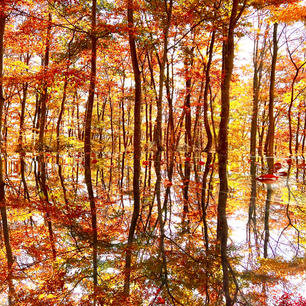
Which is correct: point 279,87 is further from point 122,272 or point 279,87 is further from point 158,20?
point 122,272

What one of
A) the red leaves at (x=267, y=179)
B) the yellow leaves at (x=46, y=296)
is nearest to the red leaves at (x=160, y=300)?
the yellow leaves at (x=46, y=296)

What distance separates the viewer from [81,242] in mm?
1683

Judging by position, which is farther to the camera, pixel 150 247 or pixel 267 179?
pixel 267 179

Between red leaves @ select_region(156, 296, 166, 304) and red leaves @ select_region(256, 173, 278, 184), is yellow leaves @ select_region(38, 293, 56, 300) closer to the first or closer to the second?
red leaves @ select_region(156, 296, 166, 304)

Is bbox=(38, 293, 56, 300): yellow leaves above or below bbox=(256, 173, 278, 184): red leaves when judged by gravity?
below

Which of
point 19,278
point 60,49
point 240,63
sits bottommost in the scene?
point 19,278

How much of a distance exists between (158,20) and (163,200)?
9.60 m

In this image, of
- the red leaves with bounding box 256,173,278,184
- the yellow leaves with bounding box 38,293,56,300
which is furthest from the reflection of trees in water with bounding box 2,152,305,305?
the red leaves with bounding box 256,173,278,184

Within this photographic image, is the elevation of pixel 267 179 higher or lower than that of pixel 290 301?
higher

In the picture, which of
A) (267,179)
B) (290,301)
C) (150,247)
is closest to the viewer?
(290,301)

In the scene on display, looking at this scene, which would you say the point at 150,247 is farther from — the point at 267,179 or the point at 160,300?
the point at 267,179

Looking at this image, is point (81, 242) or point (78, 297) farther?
point (81, 242)

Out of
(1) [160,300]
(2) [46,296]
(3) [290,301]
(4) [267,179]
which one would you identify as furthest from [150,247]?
(4) [267,179]

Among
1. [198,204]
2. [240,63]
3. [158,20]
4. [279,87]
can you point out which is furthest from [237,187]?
[279,87]
